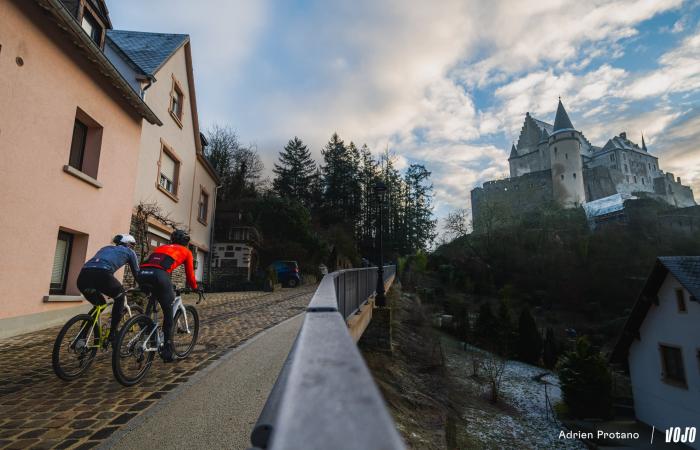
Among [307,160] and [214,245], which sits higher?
[307,160]

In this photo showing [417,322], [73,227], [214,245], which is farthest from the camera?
[214,245]

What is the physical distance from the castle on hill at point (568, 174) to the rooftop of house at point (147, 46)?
147 feet

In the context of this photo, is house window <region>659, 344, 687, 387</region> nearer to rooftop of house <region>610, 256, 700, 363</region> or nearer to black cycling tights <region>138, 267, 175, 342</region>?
rooftop of house <region>610, 256, 700, 363</region>

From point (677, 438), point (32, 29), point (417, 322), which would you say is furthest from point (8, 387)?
point (677, 438)

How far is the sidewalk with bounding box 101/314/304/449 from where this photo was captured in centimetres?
294

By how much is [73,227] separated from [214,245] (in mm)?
12958

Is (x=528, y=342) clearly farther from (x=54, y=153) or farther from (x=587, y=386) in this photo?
(x=54, y=153)

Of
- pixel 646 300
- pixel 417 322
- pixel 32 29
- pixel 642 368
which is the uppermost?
pixel 32 29

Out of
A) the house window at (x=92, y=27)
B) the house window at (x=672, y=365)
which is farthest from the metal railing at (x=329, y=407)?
the house window at (x=672, y=365)

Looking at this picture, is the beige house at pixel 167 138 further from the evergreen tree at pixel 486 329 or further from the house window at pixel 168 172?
the evergreen tree at pixel 486 329

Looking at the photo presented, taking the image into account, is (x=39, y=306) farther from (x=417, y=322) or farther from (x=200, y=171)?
(x=417, y=322)

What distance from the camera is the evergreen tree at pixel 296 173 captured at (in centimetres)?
4238

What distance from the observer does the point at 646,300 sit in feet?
57.3

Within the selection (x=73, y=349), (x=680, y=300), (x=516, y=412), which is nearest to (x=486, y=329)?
(x=516, y=412)
